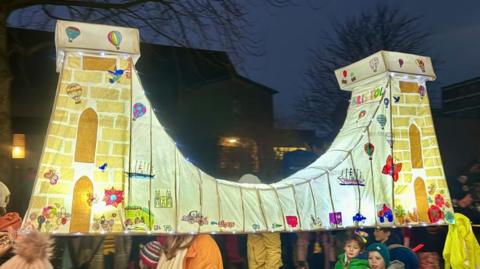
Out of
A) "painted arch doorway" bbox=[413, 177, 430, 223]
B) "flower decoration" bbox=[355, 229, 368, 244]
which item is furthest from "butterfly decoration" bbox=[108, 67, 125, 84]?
"painted arch doorway" bbox=[413, 177, 430, 223]

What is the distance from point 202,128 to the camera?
49.6 ft

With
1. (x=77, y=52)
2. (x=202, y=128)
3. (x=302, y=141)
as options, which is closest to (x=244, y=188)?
(x=77, y=52)

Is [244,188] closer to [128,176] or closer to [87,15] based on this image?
[128,176]

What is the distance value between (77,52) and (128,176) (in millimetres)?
1205

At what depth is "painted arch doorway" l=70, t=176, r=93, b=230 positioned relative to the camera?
4.71 meters

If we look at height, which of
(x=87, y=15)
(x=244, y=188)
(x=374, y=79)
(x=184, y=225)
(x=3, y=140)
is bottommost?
(x=184, y=225)

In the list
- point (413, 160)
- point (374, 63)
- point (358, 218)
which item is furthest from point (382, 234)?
point (374, 63)

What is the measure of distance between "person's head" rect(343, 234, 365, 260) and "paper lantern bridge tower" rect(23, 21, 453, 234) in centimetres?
37

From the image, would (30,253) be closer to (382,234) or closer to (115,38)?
(115,38)

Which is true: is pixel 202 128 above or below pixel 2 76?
above

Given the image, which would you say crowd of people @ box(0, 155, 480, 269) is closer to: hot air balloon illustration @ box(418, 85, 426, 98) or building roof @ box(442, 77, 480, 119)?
hot air balloon illustration @ box(418, 85, 426, 98)

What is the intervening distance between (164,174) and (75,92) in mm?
1107

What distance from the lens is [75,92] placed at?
486 cm

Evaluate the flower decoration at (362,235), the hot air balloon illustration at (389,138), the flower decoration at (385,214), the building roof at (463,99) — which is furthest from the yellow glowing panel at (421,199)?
the building roof at (463,99)
